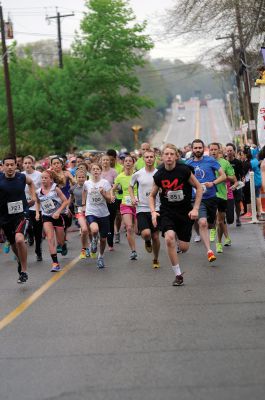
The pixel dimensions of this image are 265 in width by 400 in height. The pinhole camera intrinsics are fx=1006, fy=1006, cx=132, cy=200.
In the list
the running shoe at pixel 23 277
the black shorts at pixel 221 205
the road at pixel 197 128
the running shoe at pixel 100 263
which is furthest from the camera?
the road at pixel 197 128

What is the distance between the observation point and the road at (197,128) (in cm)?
13726

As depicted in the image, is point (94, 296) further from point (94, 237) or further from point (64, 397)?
point (64, 397)

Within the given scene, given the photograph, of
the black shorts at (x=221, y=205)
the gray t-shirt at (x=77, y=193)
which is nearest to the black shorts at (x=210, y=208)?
the black shorts at (x=221, y=205)

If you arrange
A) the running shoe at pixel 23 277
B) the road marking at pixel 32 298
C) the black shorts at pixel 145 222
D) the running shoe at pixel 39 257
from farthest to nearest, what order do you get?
the running shoe at pixel 39 257 → the black shorts at pixel 145 222 → the running shoe at pixel 23 277 → the road marking at pixel 32 298

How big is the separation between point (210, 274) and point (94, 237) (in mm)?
2624

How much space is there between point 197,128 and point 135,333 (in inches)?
5826

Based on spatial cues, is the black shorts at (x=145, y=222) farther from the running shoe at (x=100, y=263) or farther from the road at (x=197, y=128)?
the road at (x=197, y=128)

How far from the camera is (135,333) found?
30.0ft

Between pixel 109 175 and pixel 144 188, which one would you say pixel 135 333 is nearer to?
pixel 144 188

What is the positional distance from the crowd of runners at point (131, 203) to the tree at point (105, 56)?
124ft

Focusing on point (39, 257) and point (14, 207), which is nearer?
point (14, 207)

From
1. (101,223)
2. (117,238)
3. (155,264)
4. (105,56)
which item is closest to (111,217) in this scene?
(117,238)

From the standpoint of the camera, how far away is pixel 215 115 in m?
177

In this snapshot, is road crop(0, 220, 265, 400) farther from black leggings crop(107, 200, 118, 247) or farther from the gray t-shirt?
the gray t-shirt
